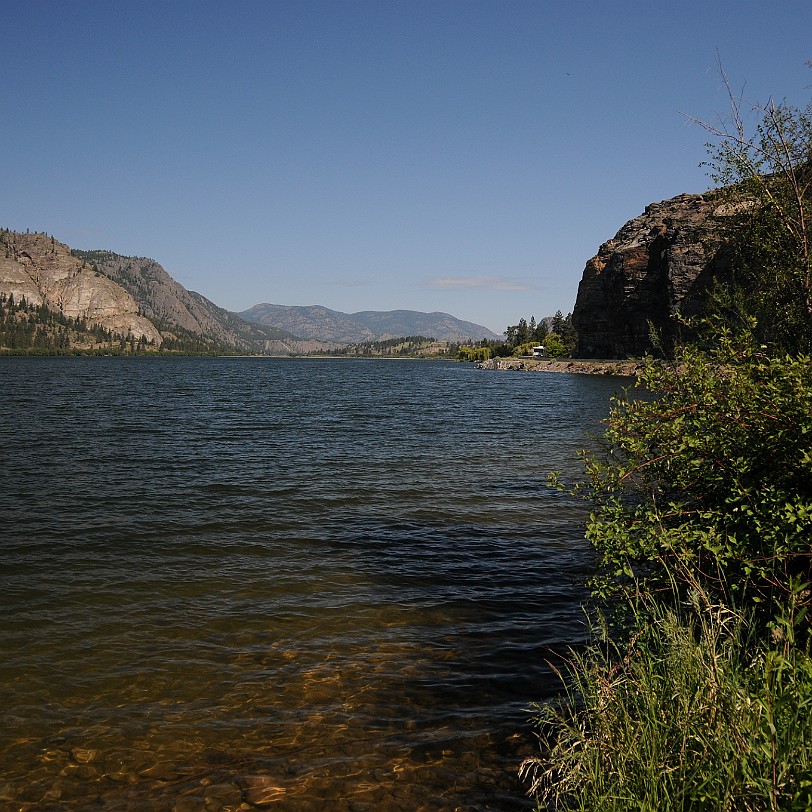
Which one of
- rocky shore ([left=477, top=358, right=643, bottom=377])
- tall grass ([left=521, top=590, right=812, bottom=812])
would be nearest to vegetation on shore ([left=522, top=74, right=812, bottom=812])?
tall grass ([left=521, top=590, right=812, bottom=812])

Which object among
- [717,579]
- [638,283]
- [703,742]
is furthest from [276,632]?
[638,283]

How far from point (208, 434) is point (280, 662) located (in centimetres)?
3038

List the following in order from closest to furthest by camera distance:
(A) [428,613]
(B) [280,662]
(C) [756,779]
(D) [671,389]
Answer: (C) [756,779] < (D) [671,389] < (B) [280,662] < (A) [428,613]

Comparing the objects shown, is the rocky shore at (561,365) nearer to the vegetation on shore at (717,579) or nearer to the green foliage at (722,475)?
the vegetation on shore at (717,579)

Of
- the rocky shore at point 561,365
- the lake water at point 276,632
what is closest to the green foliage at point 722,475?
the lake water at point 276,632

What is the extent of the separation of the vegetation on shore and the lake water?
146 centimetres

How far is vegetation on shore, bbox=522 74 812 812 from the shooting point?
460 cm

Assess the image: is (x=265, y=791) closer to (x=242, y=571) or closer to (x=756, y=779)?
(x=756, y=779)

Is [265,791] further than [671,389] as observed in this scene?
No

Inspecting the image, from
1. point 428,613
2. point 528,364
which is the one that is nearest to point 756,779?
point 428,613

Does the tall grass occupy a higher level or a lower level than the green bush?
lower

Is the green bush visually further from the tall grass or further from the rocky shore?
the rocky shore

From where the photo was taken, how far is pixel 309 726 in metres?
8.40

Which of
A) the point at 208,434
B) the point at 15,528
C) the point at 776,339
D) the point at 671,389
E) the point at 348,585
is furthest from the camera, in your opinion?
the point at 208,434
